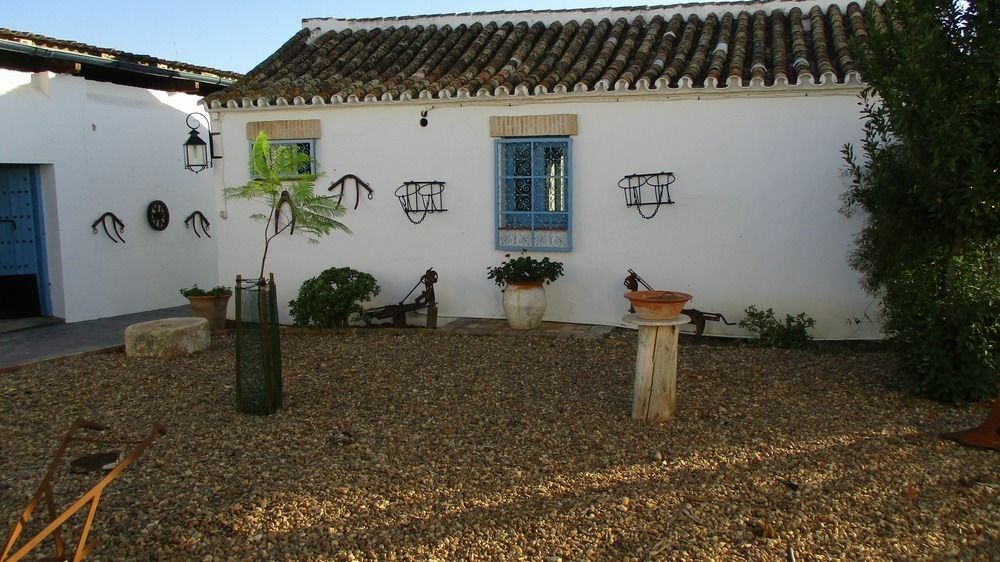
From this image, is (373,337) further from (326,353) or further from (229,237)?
(229,237)

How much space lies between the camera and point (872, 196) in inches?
233

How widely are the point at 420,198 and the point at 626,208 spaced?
2299 millimetres

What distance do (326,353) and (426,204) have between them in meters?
2.24

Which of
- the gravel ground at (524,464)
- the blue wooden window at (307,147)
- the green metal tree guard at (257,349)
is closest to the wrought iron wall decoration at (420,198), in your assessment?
the blue wooden window at (307,147)

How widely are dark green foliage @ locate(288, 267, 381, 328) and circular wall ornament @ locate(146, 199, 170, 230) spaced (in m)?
3.36

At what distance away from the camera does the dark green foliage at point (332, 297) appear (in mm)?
8656

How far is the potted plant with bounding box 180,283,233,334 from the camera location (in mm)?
9188

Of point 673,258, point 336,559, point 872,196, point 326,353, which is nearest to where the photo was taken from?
point 336,559

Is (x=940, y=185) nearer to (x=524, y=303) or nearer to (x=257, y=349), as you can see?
(x=524, y=303)

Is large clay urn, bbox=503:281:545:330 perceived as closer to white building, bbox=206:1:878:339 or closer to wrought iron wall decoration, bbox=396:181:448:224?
white building, bbox=206:1:878:339

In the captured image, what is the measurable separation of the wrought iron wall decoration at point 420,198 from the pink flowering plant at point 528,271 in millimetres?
1143

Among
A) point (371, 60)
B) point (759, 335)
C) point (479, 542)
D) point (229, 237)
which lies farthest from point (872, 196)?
point (229, 237)

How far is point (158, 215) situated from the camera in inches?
443

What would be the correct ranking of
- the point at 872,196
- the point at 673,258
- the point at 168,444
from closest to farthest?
the point at 168,444 < the point at 872,196 < the point at 673,258
